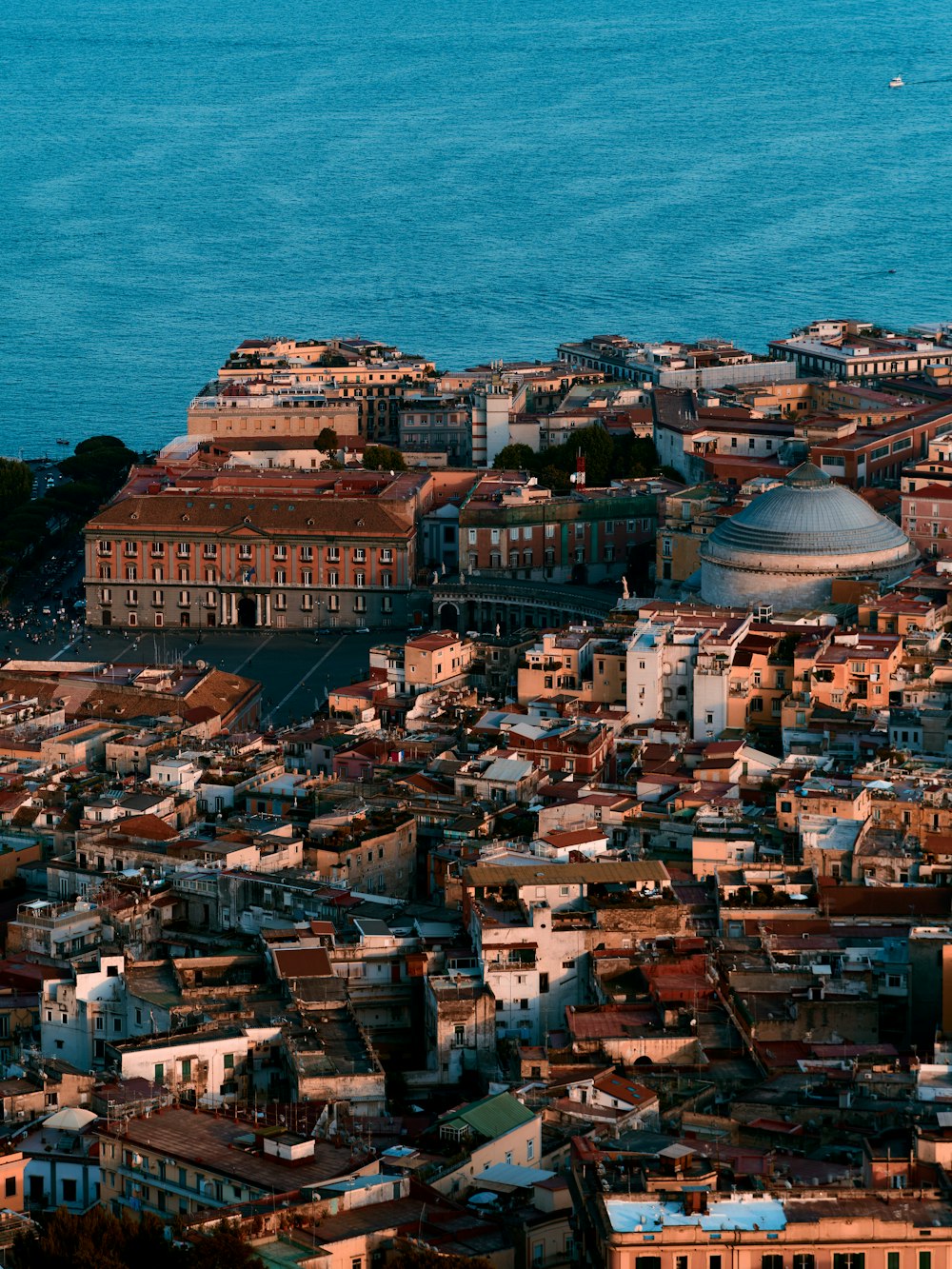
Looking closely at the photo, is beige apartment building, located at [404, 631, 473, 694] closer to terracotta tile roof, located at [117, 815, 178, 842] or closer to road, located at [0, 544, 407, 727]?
road, located at [0, 544, 407, 727]

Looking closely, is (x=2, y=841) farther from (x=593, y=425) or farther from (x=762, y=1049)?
(x=593, y=425)

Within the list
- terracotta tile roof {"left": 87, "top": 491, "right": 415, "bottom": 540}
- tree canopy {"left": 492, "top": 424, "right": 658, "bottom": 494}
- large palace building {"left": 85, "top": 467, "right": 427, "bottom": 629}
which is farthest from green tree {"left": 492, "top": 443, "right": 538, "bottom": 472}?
terracotta tile roof {"left": 87, "top": 491, "right": 415, "bottom": 540}

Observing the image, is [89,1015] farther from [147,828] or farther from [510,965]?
[147,828]

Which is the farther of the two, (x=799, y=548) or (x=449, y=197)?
(x=449, y=197)

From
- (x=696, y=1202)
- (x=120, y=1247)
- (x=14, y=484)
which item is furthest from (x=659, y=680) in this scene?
(x=14, y=484)

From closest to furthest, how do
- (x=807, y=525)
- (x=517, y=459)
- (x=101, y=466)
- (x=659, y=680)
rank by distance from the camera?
(x=659, y=680)
(x=807, y=525)
(x=517, y=459)
(x=101, y=466)

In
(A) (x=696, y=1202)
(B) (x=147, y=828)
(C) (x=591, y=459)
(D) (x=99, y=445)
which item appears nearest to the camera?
(A) (x=696, y=1202)
